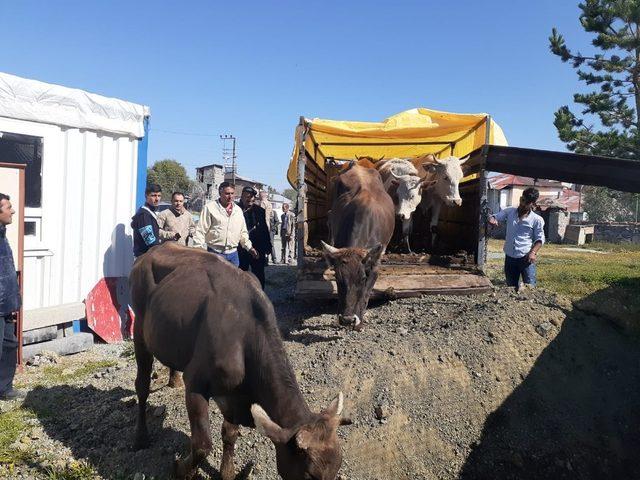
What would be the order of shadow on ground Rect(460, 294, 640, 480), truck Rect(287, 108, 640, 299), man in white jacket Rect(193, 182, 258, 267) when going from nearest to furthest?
1. shadow on ground Rect(460, 294, 640, 480)
2. truck Rect(287, 108, 640, 299)
3. man in white jacket Rect(193, 182, 258, 267)

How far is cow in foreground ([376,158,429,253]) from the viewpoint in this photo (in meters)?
9.62

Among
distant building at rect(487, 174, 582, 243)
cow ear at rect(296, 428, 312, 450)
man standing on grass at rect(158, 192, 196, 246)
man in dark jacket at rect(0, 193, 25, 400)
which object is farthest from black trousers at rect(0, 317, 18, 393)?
distant building at rect(487, 174, 582, 243)

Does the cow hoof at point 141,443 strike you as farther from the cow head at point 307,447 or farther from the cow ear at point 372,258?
the cow ear at point 372,258

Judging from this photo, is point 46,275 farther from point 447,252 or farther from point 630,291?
point 630,291

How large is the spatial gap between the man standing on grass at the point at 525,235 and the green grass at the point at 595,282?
0.97 meters

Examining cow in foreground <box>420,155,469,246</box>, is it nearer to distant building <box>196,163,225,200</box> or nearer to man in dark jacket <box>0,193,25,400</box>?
man in dark jacket <box>0,193,25,400</box>

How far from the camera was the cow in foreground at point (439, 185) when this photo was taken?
31.1 feet

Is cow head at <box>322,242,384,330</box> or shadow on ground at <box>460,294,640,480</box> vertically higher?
cow head at <box>322,242,384,330</box>

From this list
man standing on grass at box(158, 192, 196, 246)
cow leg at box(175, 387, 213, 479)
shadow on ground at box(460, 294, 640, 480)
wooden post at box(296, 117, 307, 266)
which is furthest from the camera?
wooden post at box(296, 117, 307, 266)

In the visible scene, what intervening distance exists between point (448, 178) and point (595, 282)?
5.00 metres

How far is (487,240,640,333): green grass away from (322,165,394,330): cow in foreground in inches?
128

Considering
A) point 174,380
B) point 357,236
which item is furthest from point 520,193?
point 174,380

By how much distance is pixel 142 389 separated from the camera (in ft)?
14.5

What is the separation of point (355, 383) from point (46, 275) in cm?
486
